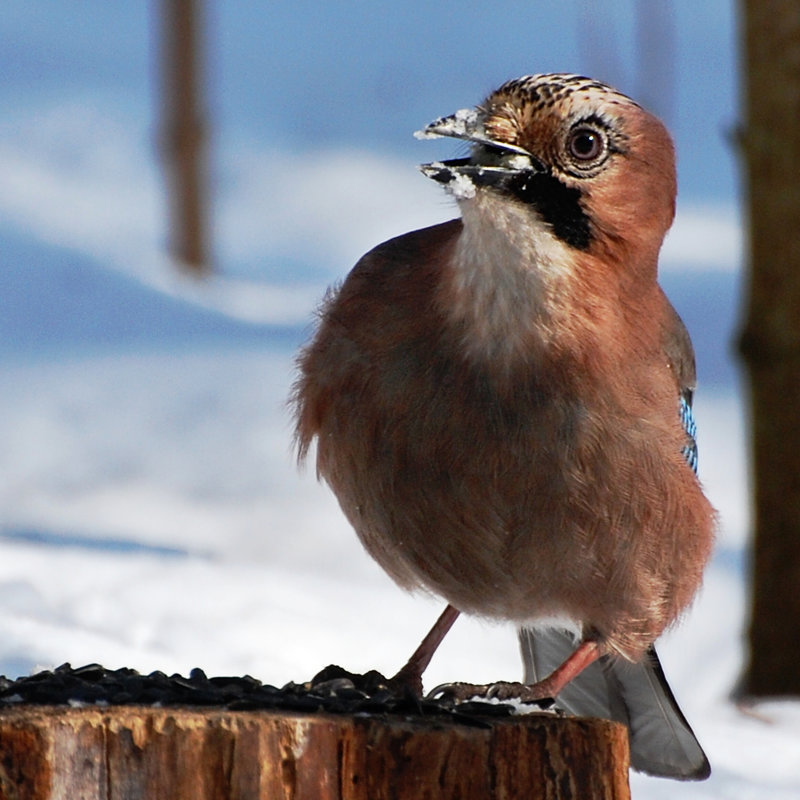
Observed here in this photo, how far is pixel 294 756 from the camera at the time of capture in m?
2.22

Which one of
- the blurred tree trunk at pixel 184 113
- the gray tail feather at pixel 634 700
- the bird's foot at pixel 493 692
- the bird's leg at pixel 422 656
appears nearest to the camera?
the bird's foot at pixel 493 692

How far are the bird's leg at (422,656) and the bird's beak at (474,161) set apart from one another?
3.46 feet

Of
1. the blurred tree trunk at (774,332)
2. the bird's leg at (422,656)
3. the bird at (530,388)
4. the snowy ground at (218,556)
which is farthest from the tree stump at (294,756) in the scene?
the blurred tree trunk at (774,332)

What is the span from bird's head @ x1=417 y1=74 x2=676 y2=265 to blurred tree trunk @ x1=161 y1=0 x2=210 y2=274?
7562mm

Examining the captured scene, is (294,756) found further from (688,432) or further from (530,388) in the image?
(688,432)

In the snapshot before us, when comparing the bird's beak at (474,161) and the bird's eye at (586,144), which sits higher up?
the bird's eye at (586,144)

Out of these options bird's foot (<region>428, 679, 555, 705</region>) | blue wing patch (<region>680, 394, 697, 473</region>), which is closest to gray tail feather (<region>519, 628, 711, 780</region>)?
bird's foot (<region>428, 679, 555, 705</region>)

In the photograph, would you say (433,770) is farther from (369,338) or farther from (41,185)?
(41,185)

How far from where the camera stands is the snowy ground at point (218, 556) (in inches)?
159

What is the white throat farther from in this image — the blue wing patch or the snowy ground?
the snowy ground

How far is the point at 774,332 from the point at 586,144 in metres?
2.68

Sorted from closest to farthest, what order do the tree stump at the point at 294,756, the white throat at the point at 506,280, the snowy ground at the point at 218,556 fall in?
the tree stump at the point at 294,756 → the white throat at the point at 506,280 → the snowy ground at the point at 218,556

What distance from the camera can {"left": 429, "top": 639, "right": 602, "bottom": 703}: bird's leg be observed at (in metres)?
2.98

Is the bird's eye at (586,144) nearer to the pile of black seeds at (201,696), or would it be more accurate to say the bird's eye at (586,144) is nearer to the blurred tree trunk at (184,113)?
the pile of black seeds at (201,696)
